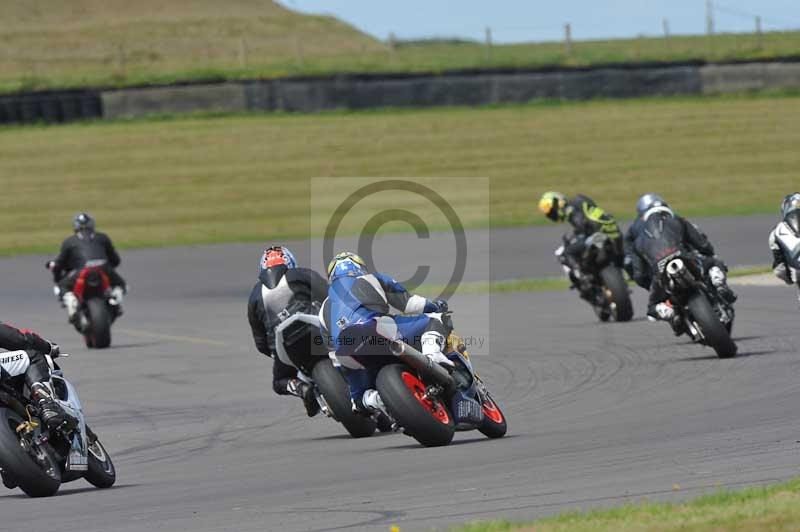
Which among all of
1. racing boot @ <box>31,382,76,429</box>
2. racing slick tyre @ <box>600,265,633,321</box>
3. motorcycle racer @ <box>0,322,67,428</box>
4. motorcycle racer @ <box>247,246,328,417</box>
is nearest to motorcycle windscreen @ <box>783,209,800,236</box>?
racing slick tyre @ <box>600,265,633,321</box>

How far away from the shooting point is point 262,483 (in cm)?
988

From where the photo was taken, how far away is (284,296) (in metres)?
12.8

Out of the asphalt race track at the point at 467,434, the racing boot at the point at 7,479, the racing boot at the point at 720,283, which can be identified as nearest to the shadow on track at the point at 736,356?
the asphalt race track at the point at 467,434

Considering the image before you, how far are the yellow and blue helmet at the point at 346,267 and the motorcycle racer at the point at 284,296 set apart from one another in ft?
5.18

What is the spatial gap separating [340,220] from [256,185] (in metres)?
2.83

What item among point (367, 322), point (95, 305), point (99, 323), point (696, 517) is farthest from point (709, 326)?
point (95, 305)

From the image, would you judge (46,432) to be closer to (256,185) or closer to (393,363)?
(393,363)

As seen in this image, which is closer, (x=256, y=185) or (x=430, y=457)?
(x=430, y=457)

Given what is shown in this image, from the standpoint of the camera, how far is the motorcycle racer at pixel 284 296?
12.8m

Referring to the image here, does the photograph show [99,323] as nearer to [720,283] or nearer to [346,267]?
[720,283]

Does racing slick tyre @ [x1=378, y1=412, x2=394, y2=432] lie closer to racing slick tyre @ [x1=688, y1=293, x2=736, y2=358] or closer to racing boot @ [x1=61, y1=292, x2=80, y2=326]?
racing slick tyre @ [x1=688, y1=293, x2=736, y2=358]

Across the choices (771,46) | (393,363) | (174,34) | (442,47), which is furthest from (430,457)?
(174,34)

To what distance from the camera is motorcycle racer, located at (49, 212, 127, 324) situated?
2062 cm

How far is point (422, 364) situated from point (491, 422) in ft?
3.05
